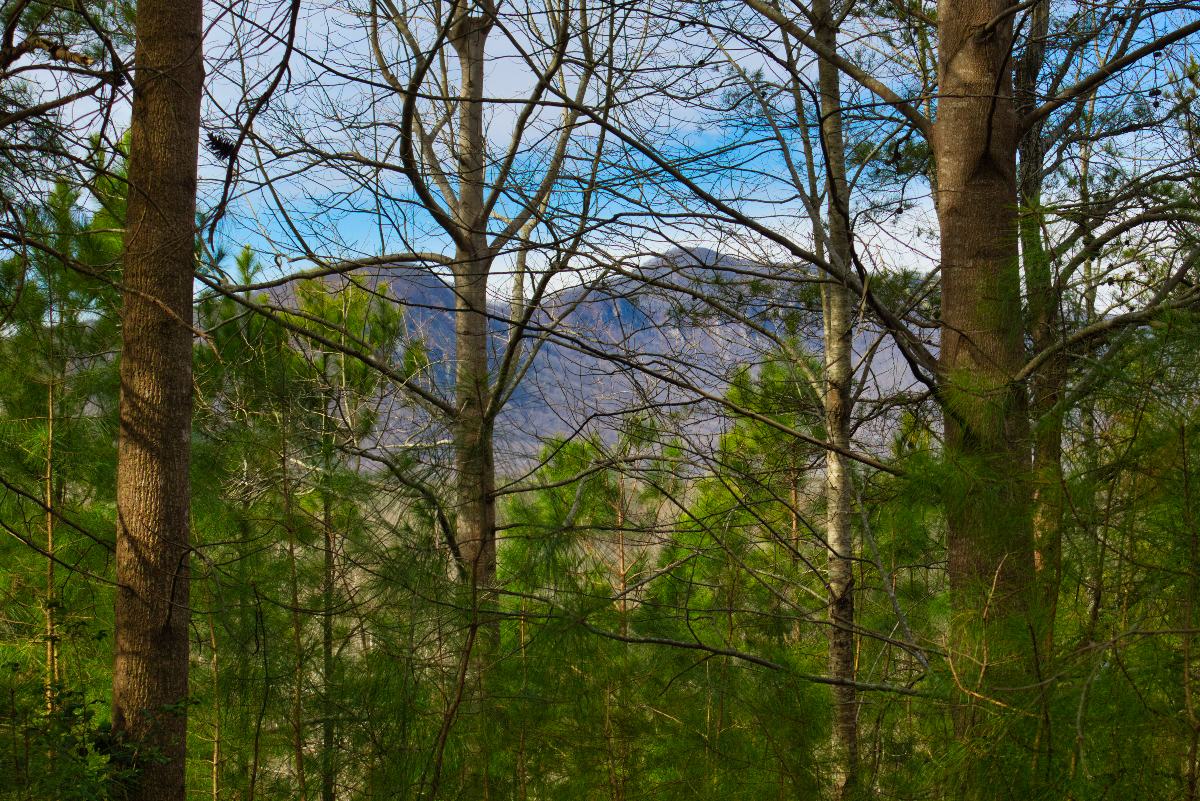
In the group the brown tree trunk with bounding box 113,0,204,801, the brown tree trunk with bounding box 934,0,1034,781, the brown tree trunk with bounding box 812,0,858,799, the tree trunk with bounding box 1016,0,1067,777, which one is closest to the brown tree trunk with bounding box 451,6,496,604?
the brown tree trunk with bounding box 113,0,204,801

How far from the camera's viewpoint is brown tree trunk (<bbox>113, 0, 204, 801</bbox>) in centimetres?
333

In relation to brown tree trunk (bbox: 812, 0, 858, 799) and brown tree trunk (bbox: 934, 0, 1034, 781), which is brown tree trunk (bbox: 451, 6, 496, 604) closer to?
brown tree trunk (bbox: 934, 0, 1034, 781)

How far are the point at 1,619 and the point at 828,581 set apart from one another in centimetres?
559

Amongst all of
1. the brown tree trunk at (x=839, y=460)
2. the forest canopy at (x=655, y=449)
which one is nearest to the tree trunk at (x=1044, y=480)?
the forest canopy at (x=655, y=449)

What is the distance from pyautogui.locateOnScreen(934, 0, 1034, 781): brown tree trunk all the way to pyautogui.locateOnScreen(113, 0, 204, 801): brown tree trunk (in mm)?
2517

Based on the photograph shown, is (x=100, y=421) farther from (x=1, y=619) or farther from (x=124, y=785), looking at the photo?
(x=124, y=785)

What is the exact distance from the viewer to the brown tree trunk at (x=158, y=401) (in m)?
3.33

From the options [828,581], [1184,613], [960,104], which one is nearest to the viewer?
[1184,613]

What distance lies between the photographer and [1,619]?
6641 mm

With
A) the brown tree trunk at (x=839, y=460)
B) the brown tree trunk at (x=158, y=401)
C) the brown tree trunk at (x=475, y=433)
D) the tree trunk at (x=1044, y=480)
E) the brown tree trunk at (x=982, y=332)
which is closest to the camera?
the tree trunk at (x=1044, y=480)

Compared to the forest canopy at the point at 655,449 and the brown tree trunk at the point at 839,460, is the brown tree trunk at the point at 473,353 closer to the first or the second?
the forest canopy at the point at 655,449

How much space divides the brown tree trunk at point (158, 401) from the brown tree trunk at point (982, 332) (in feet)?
8.26

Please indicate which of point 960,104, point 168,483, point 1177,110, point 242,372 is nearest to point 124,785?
point 168,483

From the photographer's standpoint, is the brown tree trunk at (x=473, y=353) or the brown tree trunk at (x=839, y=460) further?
the brown tree trunk at (x=839, y=460)
